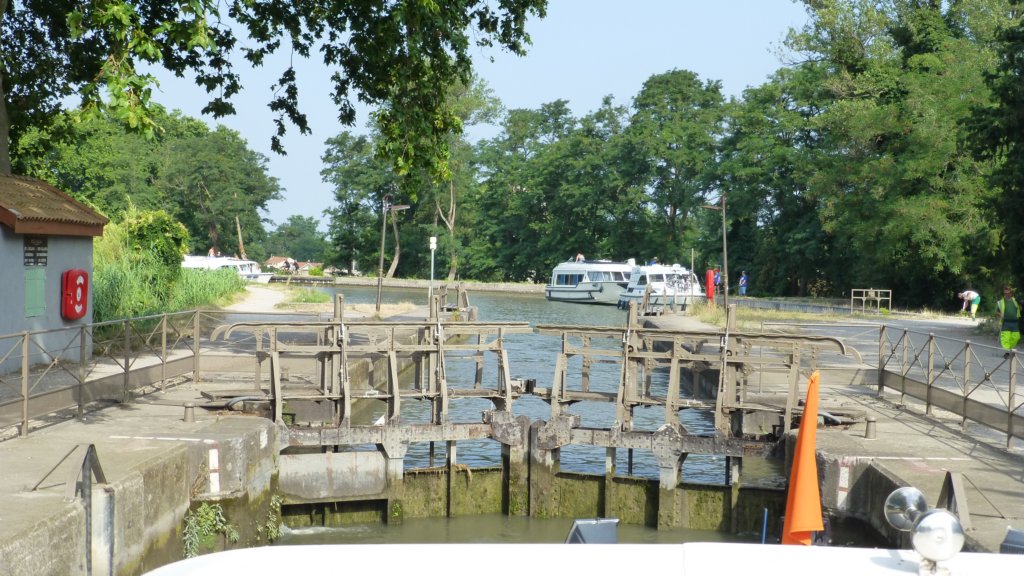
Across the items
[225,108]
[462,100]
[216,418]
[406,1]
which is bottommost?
[216,418]

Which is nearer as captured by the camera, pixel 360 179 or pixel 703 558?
pixel 703 558

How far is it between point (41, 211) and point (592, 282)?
5436 cm

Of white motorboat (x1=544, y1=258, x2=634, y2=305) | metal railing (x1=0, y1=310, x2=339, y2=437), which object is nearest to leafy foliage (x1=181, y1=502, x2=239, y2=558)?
metal railing (x1=0, y1=310, x2=339, y2=437)

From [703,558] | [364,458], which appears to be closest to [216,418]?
[364,458]

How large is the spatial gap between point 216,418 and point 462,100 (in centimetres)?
7421

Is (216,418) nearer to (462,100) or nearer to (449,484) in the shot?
(449,484)

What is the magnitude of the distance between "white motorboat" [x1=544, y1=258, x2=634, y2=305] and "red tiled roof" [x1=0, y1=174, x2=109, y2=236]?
51032mm

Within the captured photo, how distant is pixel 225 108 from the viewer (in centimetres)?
2248

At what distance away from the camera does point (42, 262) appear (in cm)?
1880

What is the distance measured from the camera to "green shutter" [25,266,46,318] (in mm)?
18422

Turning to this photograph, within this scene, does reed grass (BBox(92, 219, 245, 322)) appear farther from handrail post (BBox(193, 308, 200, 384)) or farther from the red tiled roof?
handrail post (BBox(193, 308, 200, 384))

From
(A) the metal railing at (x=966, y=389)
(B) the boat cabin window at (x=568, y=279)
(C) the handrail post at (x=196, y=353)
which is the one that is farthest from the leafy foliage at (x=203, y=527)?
(B) the boat cabin window at (x=568, y=279)

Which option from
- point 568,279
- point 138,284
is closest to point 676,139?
point 568,279

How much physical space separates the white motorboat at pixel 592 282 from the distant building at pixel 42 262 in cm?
5110
